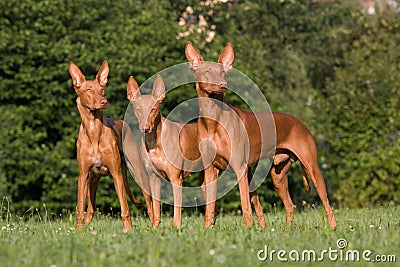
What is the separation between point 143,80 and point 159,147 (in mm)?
6246

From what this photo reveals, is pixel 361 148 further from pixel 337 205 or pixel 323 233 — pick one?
pixel 323 233

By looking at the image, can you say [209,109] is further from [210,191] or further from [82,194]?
[82,194]

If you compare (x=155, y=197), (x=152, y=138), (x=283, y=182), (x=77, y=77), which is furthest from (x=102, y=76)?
(x=283, y=182)

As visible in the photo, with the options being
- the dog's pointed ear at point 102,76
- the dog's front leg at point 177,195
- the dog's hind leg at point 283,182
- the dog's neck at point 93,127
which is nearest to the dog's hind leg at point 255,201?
the dog's hind leg at point 283,182

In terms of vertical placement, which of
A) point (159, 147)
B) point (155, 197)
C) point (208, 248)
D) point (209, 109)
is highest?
point (209, 109)

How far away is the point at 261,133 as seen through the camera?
9.09m

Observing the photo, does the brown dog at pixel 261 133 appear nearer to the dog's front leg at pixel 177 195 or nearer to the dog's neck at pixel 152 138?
the dog's front leg at pixel 177 195

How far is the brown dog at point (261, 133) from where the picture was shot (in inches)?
331

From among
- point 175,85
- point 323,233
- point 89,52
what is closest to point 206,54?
point 175,85

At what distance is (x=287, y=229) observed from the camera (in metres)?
7.99

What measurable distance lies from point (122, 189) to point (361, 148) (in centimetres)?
850

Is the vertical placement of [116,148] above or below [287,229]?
above

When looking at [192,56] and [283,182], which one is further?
[283,182]

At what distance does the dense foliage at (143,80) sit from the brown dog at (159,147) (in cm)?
542
